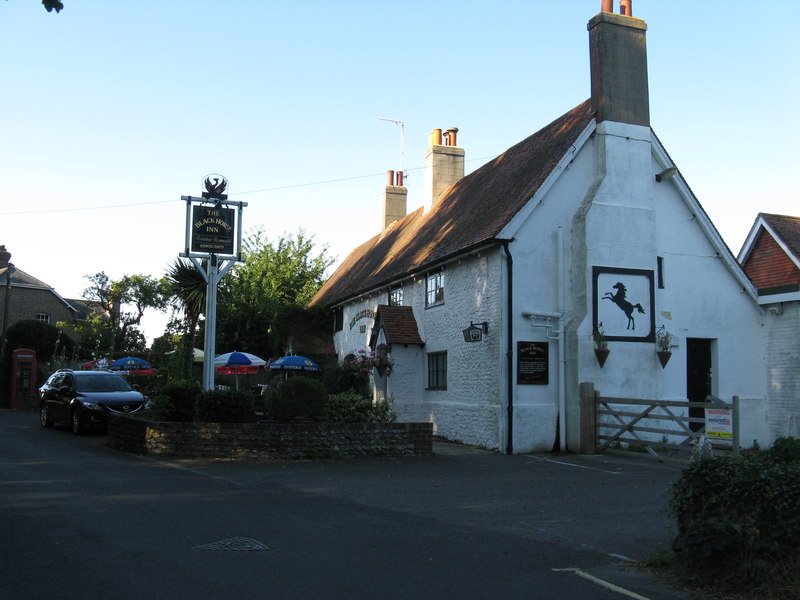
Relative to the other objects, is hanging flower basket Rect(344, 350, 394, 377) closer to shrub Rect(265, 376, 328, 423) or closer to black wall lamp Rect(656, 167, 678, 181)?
shrub Rect(265, 376, 328, 423)

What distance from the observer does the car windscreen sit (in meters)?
19.4

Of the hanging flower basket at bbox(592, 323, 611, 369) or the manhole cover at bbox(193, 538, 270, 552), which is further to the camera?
the hanging flower basket at bbox(592, 323, 611, 369)

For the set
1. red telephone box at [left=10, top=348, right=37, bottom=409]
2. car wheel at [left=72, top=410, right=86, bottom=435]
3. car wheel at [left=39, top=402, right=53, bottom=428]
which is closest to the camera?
car wheel at [left=72, top=410, right=86, bottom=435]

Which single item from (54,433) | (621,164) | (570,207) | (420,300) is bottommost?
(54,433)

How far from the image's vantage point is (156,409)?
51.8 ft

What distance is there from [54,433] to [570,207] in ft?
47.1

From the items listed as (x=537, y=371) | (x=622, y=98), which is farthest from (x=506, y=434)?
(x=622, y=98)

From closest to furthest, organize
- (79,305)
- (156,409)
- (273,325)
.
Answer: (156,409) < (273,325) < (79,305)

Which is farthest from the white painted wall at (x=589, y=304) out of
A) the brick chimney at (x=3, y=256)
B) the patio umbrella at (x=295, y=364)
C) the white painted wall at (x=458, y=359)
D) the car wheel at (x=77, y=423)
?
the brick chimney at (x=3, y=256)

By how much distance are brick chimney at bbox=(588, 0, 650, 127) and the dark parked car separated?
45.2 ft

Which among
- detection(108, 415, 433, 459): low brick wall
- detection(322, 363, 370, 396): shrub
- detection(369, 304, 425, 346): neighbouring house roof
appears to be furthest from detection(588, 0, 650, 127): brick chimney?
detection(322, 363, 370, 396): shrub

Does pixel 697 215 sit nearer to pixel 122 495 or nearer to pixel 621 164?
pixel 621 164

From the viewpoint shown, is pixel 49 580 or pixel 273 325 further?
pixel 273 325

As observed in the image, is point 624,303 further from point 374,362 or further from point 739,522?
point 739,522
